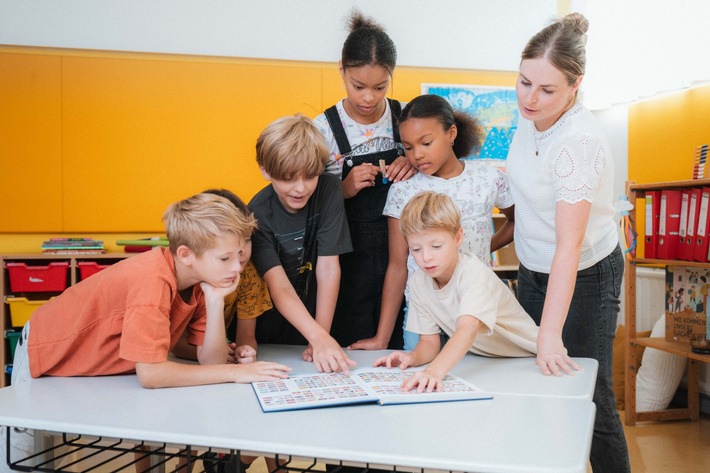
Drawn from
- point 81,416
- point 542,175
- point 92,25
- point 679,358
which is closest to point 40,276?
point 92,25

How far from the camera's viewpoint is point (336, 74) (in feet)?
13.9

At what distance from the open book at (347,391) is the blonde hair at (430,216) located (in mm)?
378

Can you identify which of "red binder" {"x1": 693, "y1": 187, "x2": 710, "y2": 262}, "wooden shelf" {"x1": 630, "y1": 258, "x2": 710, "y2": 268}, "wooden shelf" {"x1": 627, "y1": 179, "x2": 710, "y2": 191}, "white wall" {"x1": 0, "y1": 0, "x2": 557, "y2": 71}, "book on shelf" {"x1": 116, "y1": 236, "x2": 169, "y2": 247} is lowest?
"wooden shelf" {"x1": 630, "y1": 258, "x2": 710, "y2": 268}

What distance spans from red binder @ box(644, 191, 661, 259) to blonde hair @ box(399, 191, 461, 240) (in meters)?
2.12

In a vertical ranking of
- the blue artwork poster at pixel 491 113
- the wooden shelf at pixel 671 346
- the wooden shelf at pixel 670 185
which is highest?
the blue artwork poster at pixel 491 113

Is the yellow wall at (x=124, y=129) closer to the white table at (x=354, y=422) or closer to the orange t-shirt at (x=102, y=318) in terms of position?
the orange t-shirt at (x=102, y=318)

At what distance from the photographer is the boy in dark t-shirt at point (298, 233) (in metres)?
1.70

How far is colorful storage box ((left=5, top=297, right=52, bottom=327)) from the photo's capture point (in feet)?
11.7

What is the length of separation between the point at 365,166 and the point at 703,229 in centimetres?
198

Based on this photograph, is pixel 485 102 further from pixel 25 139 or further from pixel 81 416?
pixel 81 416

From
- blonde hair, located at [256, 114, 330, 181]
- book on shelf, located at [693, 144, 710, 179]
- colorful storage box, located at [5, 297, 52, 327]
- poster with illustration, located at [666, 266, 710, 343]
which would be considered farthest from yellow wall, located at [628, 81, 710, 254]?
colorful storage box, located at [5, 297, 52, 327]

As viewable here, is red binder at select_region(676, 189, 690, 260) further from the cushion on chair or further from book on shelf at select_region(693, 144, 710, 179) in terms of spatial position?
the cushion on chair

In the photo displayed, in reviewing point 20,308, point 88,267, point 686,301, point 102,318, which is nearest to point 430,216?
point 102,318

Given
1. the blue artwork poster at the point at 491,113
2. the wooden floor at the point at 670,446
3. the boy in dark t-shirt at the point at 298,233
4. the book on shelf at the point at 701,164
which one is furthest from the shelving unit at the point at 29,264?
the book on shelf at the point at 701,164
